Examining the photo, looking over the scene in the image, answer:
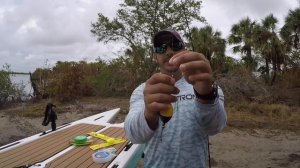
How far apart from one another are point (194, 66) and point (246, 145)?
7.56 metres

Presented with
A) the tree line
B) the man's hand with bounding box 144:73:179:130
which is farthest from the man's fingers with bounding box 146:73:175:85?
the tree line

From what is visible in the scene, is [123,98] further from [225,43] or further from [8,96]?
[225,43]

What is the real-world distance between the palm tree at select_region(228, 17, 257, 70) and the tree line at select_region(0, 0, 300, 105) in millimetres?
194

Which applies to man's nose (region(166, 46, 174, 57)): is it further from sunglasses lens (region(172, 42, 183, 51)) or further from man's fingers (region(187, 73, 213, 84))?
man's fingers (region(187, 73, 213, 84))

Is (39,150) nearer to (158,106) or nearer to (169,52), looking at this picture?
(169,52)

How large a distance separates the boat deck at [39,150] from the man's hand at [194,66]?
10.8 ft

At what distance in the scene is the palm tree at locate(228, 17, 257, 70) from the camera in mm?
19984

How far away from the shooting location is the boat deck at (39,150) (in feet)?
13.5

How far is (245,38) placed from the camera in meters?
20.8

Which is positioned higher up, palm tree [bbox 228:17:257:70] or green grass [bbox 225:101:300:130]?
palm tree [bbox 228:17:257:70]

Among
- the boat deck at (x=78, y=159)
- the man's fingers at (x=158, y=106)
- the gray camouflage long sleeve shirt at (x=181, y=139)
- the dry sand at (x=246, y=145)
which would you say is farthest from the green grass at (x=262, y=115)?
Answer: the man's fingers at (x=158, y=106)

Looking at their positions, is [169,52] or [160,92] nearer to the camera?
[160,92]

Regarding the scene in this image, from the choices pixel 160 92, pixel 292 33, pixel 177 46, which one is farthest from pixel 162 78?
pixel 292 33

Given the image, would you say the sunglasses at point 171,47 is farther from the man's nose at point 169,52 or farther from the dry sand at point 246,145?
the dry sand at point 246,145
